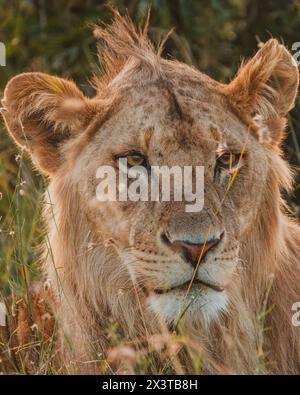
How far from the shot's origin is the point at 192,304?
3.78m

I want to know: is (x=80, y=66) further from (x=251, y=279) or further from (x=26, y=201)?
(x=251, y=279)

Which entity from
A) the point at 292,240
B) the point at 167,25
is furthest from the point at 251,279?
the point at 167,25

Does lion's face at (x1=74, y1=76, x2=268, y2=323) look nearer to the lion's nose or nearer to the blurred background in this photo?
the lion's nose

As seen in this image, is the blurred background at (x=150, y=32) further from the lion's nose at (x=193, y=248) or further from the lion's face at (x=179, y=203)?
the lion's nose at (x=193, y=248)

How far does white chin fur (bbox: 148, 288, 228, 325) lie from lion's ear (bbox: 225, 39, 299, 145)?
80cm

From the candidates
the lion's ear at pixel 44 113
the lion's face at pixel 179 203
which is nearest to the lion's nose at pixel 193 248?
the lion's face at pixel 179 203

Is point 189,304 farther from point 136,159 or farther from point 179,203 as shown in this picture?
point 136,159

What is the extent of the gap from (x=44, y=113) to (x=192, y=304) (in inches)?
45.8

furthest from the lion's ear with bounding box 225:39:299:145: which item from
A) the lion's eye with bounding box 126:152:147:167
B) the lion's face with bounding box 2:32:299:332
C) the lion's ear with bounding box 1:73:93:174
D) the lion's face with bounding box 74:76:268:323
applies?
the lion's ear with bounding box 1:73:93:174

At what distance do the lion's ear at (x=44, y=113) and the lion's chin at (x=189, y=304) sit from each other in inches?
34.9

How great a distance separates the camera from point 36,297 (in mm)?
4770

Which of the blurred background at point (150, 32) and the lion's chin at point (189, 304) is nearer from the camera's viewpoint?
the lion's chin at point (189, 304)

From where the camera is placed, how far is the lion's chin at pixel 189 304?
3754 mm

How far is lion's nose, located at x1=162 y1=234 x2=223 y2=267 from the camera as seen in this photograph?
12.0 ft
